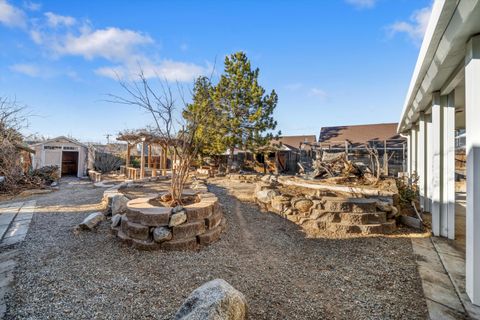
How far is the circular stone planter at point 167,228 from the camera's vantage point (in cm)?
354

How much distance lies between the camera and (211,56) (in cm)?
545

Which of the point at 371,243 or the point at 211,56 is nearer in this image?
the point at 371,243

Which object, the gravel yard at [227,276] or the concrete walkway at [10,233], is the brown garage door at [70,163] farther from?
the gravel yard at [227,276]

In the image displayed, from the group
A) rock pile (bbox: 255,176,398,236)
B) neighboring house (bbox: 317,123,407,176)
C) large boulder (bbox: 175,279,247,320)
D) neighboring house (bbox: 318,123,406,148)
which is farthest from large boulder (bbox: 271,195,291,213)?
neighboring house (bbox: 318,123,406,148)

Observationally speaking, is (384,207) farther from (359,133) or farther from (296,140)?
(296,140)

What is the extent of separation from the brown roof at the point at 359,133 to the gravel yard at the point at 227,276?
13.3 meters

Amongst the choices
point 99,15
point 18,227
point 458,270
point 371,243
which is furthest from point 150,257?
point 99,15

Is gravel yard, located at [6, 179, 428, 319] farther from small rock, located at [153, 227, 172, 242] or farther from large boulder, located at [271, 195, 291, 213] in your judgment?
large boulder, located at [271, 195, 291, 213]

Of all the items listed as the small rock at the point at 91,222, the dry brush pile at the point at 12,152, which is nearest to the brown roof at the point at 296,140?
the small rock at the point at 91,222

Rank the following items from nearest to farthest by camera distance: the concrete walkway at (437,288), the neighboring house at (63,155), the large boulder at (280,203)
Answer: the concrete walkway at (437,288), the large boulder at (280,203), the neighboring house at (63,155)

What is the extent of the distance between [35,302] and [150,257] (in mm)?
1319

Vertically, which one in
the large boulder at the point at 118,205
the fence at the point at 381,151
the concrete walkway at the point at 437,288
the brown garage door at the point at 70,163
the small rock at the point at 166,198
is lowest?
the concrete walkway at the point at 437,288

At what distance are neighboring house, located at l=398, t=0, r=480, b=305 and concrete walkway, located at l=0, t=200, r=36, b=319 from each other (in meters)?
4.77

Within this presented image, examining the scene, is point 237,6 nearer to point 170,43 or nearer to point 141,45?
point 170,43
